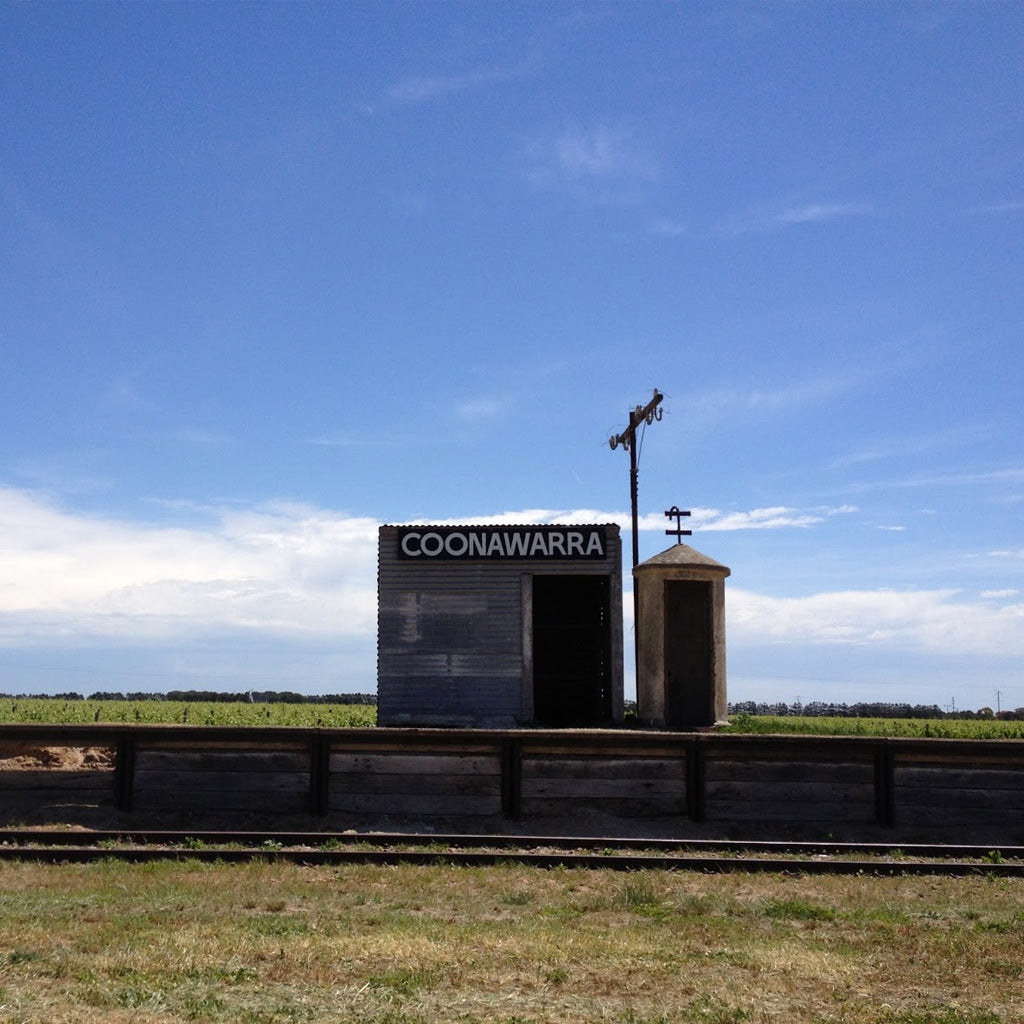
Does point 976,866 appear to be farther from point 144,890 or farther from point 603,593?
point 603,593

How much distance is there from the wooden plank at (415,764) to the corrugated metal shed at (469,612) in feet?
19.1

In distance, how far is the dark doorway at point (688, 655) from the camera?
81.1 feet

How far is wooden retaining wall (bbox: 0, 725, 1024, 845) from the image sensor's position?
17781 mm

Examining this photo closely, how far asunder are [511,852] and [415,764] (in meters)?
3.67

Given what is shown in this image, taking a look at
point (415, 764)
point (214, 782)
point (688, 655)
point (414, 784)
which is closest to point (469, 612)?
point (688, 655)

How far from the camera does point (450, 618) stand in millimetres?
24234

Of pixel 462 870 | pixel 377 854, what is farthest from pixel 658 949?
pixel 377 854

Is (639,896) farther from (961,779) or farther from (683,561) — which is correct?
(683,561)

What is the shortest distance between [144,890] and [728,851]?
24.9ft

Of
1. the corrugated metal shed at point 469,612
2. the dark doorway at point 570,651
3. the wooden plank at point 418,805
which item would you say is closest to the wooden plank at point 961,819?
the wooden plank at point 418,805

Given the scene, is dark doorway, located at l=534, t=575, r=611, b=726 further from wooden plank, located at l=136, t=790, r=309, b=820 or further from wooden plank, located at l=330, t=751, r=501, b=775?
wooden plank, located at l=136, t=790, r=309, b=820

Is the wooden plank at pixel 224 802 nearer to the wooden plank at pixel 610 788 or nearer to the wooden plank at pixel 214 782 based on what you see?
the wooden plank at pixel 214 782

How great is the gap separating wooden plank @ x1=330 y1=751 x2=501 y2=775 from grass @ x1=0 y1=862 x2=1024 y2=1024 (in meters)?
4.43

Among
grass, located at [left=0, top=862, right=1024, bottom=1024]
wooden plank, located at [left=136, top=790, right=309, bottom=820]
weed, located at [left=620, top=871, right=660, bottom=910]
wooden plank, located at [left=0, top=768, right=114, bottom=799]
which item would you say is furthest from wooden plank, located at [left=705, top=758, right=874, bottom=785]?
wooden plank, located at [left=0, top=768, right=114, bottom=799]
